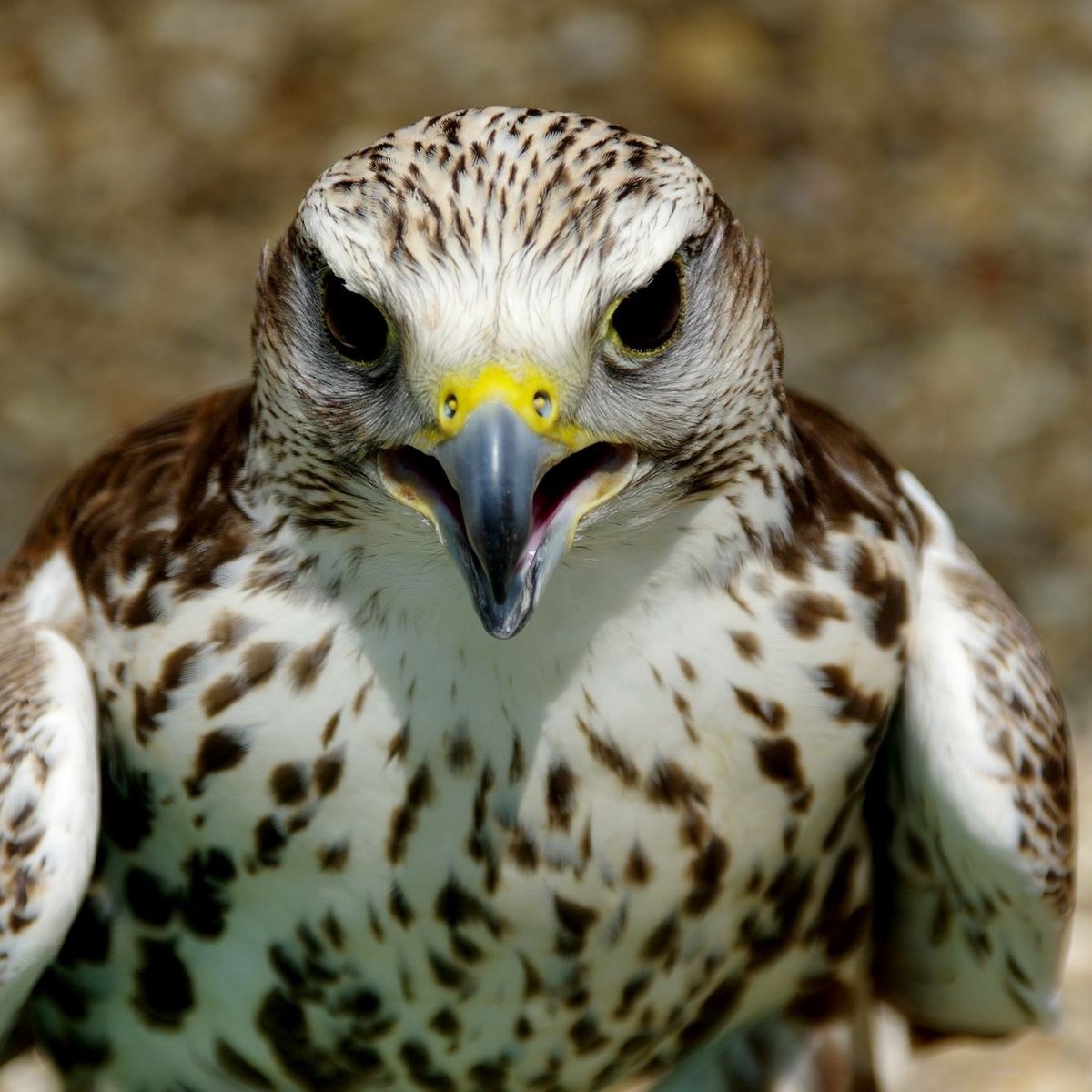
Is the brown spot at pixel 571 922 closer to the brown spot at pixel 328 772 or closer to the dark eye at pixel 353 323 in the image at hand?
the brown spot at pixel 328 772

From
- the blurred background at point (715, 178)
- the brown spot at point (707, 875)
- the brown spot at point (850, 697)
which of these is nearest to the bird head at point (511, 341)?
→ the brown spot at point (850, 697)

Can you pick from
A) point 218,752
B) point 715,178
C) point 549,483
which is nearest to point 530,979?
point 218,752

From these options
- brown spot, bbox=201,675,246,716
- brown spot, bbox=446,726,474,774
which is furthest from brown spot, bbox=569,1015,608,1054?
brown spot, bbox=201,675,246,716

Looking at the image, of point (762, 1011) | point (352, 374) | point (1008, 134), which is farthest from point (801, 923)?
point (1008, 134)

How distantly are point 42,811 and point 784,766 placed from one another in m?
1.04

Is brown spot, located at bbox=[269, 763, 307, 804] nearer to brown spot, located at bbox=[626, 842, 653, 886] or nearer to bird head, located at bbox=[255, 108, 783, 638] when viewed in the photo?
bird head, located at bbox=[255, 108, 783, 638]

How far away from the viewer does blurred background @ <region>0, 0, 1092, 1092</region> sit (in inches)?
242

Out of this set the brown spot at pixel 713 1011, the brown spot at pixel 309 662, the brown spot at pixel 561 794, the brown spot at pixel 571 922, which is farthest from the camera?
the brown spot at pixel 713 1011

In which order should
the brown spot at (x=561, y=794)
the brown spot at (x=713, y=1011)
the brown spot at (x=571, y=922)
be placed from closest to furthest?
the brown spot at (x=561, y=794) < the brown spot at (x=571, y=922) < the brown spot at (x=713, y=1011)

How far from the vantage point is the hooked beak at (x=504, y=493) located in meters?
2.26

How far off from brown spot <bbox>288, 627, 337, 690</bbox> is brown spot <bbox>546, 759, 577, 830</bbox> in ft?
1.17

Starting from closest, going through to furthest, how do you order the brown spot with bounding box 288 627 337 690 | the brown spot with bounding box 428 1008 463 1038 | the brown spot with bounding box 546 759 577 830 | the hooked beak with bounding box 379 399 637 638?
the hooked beak with bounding box 379 399 637 638 → the brown spot with bounding box 288 627 337 690 → the brown spot with bounding box 546 759 577 830 → the brown spot with bounding box 428 1008 463 1038

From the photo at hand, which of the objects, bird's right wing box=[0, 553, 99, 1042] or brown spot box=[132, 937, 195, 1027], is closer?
bird's right wing box=[0, 553, 99, 1042]

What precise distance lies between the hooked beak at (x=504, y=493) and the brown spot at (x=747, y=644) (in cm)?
40
